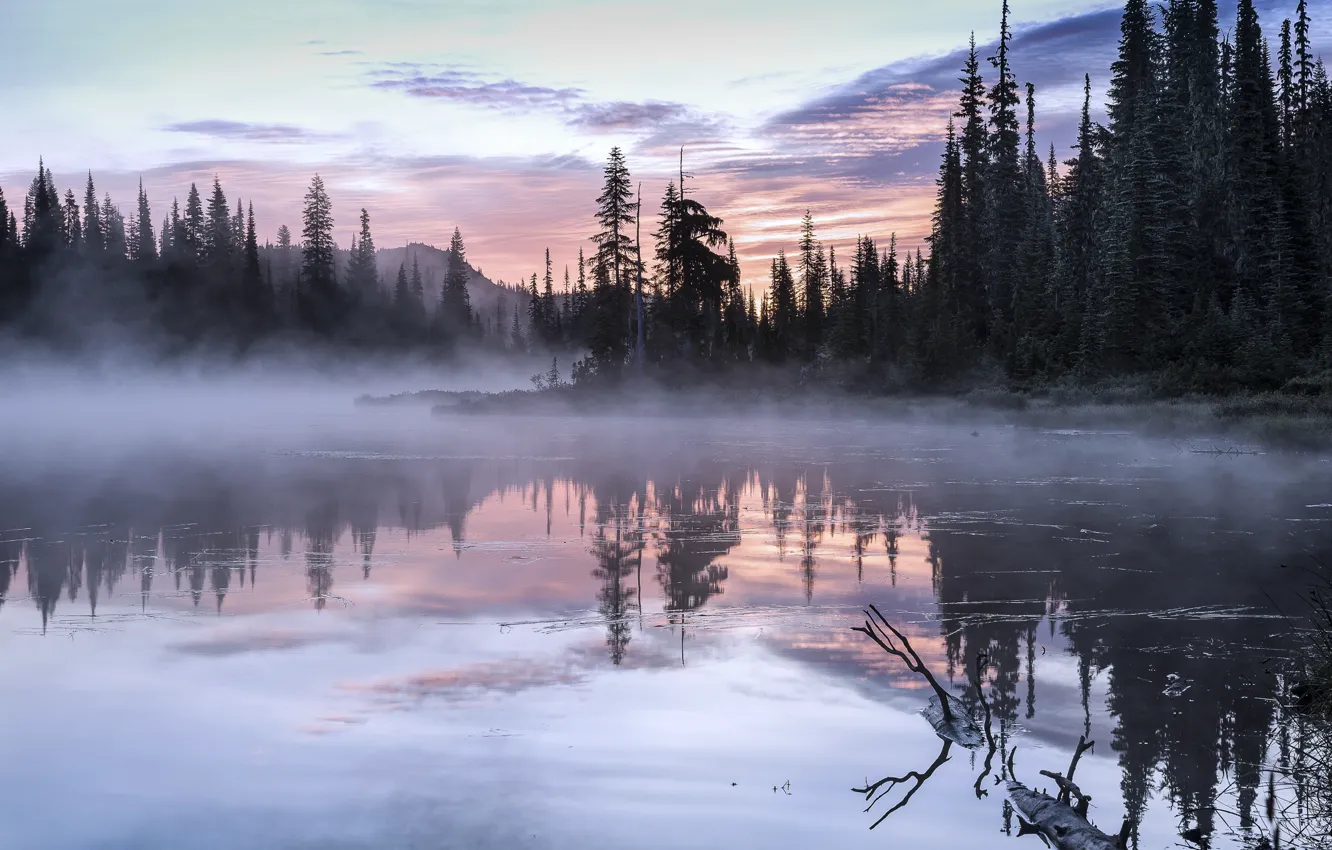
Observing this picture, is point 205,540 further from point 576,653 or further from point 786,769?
point 786,769

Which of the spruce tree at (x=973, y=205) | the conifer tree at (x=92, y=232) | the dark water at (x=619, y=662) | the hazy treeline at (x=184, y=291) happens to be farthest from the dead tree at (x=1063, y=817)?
the conifer tree at (x=92, y=232)

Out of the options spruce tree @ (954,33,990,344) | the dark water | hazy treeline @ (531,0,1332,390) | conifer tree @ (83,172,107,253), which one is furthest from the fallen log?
conifer tree @ (83,172,107,253)

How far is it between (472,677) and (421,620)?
2.34m

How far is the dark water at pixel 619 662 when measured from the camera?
6684mm

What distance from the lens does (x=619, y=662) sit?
9.97 meters

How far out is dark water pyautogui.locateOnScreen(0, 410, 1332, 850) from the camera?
263 inches

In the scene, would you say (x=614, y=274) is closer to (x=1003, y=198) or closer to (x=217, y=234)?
(x=1003, y=198)

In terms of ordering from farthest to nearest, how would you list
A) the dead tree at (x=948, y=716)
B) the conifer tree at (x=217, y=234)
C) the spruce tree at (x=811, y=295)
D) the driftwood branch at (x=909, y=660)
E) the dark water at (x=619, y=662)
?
1. the conifer tree at (x=217, y=234)
2. the spruce tree at (x=811, y=295)
3. the dead tree at (x=948, y=716)
4. the driftwood branch at (x=909, y=660)
5. the dark water at (x=619, y=662)

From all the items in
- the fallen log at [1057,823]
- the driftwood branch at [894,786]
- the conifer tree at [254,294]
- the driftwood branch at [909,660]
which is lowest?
the driftwood branch at [894,786]

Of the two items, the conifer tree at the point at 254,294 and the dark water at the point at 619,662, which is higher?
the conifer tree at the point at 254,294

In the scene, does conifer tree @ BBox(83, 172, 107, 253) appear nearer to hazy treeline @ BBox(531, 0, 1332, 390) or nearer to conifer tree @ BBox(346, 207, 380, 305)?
conifer tree @ BBox(346, 207, 380, 305)

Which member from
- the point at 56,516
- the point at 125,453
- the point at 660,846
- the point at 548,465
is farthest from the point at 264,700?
the point at 125,453

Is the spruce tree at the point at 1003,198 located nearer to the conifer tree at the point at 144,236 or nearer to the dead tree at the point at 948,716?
the dead tree at the point at 948,716

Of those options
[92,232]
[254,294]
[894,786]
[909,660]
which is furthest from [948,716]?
[92,232]
